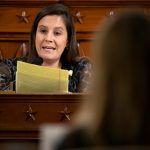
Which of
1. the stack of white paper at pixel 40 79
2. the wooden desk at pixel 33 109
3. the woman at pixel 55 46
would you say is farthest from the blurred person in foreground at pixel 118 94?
the woman at pixel 55 46

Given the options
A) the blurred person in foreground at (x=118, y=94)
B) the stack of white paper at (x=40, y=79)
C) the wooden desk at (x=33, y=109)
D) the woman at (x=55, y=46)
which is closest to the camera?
the blurred person in foreground at (x=118, y=94)

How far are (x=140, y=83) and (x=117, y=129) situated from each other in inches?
4.2

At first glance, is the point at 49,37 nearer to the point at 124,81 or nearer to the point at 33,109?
the point at 33,109

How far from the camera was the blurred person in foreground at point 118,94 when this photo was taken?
1.10 metres

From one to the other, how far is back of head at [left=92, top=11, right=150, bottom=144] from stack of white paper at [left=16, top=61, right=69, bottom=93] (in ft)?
3.93

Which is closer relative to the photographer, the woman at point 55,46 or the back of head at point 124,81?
the back of head at point 124,81

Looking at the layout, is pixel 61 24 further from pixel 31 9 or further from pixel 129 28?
pixel 129 28

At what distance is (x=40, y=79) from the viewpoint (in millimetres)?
2352

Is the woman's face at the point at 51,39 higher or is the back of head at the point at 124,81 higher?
the woman's face at the point at 51,39

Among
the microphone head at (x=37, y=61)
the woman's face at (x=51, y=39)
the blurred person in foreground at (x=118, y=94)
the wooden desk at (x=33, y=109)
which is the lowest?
the wooden desk at (x=33, y=109)

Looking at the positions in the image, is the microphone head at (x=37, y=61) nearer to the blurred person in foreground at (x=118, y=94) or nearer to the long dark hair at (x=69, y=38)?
the long dark hair at (x=69, y=38)

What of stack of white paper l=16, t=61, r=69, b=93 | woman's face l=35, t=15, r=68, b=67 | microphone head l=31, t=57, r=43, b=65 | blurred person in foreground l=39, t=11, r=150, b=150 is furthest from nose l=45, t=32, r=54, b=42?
blurred person in foreground l=39, t=11, r=150, b=150

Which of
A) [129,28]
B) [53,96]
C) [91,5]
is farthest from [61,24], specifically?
[129,28]

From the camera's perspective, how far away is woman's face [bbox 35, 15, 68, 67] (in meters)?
3.00
